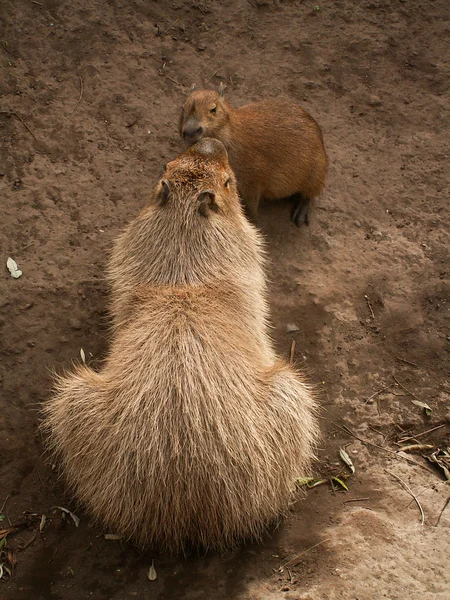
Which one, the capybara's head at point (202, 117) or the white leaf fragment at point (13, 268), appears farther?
the capybara's head at point (202, 117)

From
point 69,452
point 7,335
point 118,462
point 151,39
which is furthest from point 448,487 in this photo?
point 151,39

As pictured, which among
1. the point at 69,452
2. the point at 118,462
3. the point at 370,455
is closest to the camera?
the point at 118,462

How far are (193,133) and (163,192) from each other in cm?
120

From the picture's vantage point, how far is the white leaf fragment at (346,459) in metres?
3.37

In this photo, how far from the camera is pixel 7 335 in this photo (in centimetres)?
368

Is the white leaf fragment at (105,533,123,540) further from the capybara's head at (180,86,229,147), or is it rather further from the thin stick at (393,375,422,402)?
the capybara's head at (180,86,229,147)

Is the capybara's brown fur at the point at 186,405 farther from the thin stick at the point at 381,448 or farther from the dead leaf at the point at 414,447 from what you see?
the dead leaf at the point at 414,447

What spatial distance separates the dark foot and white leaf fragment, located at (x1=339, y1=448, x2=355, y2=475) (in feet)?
6.17

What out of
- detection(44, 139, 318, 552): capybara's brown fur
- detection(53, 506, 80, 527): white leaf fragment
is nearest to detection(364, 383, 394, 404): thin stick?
detection(44, 139, 318, 552): capybara's brown fur

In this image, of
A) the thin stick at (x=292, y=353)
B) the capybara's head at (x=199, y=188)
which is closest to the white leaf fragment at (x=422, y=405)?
the thin stick at (x=292, y=353)

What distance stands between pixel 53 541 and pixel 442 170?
157 inches

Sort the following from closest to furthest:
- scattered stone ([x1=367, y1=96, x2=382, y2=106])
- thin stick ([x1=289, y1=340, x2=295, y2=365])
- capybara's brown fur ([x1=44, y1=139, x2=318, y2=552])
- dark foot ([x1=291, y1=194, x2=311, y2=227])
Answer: capybara's brown fur ([x1=44, y1=139, x2=318, y2=552]), thin stick ([x1=289, y1=340, x2=295, y2=365]), dark foot ([x1=291, y1=194, x2=311, y2=227]), scattered stone ([x1=367, y1=96, x2=382, y2=106])

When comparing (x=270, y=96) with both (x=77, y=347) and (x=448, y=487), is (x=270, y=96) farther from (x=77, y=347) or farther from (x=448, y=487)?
(x=448, y=487)

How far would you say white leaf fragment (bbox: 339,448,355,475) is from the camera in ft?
11.1
